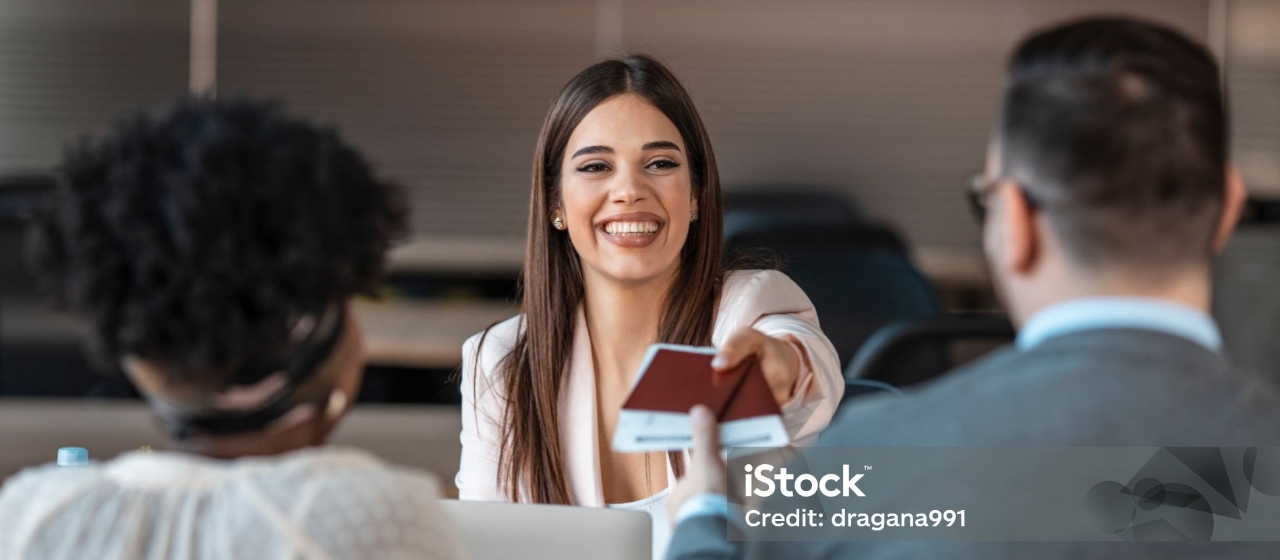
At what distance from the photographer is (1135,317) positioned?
1.08 meters

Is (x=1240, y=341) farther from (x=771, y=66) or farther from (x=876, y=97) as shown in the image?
(x=771, y=66)

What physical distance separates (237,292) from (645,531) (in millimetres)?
780

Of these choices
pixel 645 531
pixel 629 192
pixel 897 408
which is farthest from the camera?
pixel 629 192

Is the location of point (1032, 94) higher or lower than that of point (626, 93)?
higher

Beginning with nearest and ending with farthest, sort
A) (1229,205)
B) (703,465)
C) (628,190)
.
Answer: (1229,205)
(703,465)
(628,190)

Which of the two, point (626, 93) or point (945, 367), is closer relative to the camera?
point (626, 93)

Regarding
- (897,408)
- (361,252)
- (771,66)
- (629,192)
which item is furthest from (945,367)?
(771,66)

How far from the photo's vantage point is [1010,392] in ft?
3.53

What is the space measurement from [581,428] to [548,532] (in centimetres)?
64

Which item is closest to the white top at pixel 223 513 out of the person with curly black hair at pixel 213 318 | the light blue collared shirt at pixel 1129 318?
the person with curly black hair at pixel 213 318

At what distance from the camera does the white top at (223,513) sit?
986 millimetres

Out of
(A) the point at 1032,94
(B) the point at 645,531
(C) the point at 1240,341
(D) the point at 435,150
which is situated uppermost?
(A) the point at 1032,94

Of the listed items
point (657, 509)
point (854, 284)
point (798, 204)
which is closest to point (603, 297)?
point (657, 509)

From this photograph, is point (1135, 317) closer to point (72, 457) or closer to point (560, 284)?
point (560, 284)
